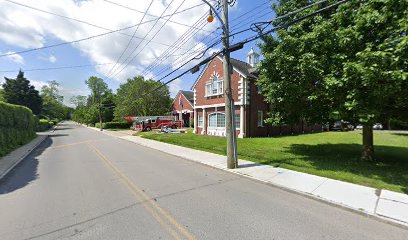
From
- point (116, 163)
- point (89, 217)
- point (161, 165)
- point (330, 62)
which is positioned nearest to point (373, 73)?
point (330, 62)

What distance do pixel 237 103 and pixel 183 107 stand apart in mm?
19899

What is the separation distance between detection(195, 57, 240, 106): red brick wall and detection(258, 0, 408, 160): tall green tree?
9.59 m

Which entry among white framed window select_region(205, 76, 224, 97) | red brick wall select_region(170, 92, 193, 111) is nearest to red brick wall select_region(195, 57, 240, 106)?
white framed window select_region(205, 76, 224, 97)

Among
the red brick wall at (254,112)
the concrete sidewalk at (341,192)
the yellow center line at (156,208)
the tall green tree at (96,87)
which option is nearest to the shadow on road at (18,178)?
the yellow center line at (156,208)

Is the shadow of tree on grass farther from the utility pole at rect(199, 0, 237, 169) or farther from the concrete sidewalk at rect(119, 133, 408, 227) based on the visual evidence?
the utility pole at rect(199, 0, 237, 169)

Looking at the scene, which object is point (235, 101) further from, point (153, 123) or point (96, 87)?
point (96, 87)

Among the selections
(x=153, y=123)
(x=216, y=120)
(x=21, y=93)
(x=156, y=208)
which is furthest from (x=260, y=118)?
(x=21, y=93)

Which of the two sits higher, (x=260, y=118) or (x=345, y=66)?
(x=345, y=66)

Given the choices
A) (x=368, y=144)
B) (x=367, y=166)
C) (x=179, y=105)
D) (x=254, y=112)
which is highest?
(x=179, y=105)

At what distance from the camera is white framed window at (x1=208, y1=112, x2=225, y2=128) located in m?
22.3

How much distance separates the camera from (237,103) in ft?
66.1

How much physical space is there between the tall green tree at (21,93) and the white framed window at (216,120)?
170ft

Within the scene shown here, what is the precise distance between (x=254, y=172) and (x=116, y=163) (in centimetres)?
683

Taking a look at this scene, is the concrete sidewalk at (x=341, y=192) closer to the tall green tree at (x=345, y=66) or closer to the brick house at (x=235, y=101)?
the tall green tree at (x=345, y=66)
